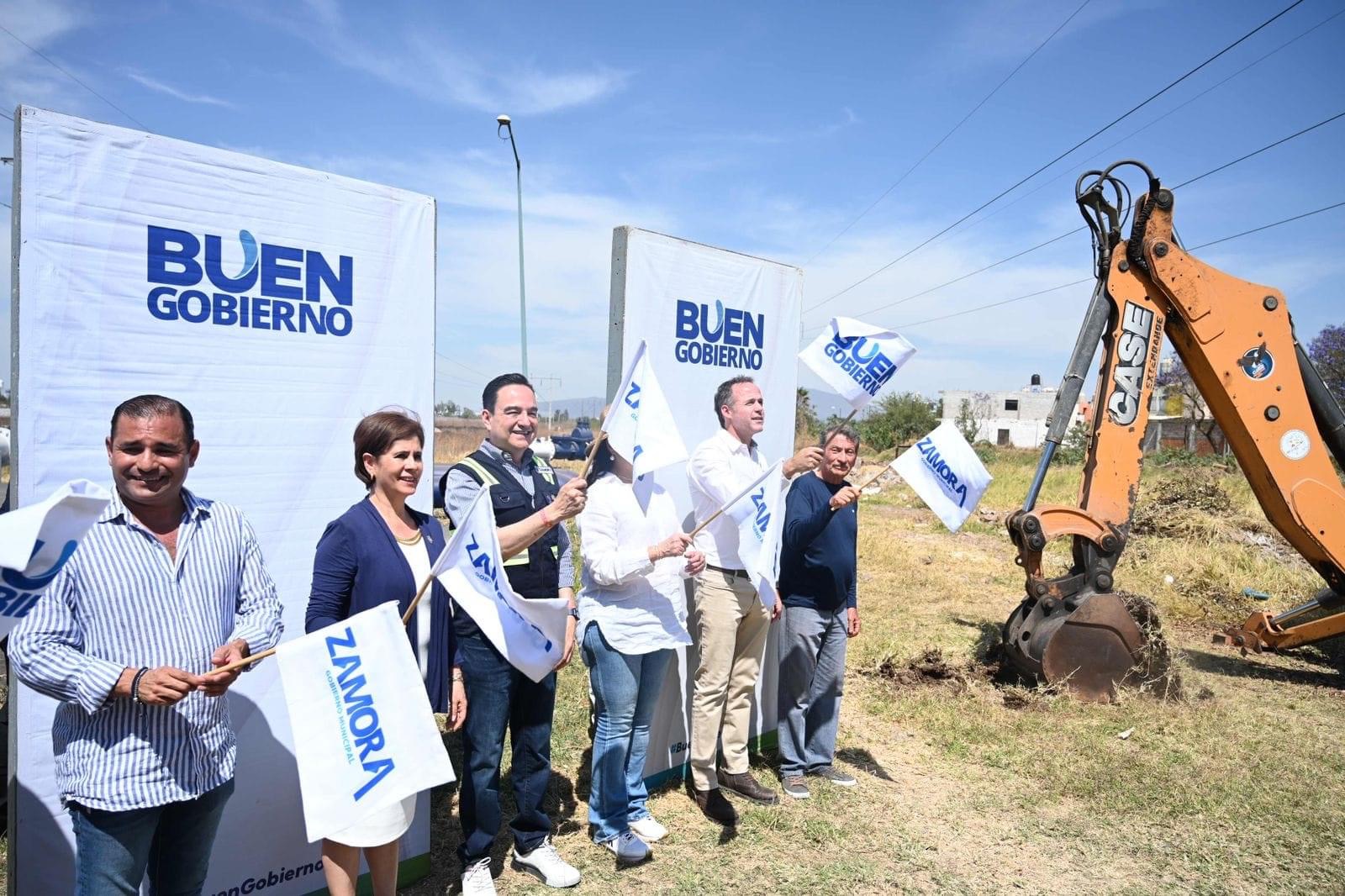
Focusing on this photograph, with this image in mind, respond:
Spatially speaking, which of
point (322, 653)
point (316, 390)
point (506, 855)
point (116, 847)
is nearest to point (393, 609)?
point (322, 653)

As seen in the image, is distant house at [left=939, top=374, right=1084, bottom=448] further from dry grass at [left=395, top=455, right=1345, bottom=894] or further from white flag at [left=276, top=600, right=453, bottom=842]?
white flag at [left=276, top=600, right=453, bottom=842]

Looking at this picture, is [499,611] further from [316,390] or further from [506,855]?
[506,855]

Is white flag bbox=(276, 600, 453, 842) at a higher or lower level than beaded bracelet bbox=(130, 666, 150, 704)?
lower

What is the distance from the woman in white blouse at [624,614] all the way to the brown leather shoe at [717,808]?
1.56ft

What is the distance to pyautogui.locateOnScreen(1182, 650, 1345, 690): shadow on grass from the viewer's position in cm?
677

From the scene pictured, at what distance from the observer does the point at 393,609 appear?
2506 mm

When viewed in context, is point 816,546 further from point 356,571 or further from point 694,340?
point 356,571

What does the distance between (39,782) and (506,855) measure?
6.15 feet

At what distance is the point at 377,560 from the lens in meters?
2.76

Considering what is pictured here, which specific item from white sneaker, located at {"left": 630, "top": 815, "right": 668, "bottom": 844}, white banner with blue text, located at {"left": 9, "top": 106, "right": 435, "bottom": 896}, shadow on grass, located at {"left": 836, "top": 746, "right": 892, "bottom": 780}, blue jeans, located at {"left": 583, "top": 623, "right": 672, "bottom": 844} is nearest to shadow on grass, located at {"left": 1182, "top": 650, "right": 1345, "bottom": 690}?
shadow on grass, located at {"left": 836, "top": 746, "right": 892, "bottom": 780}

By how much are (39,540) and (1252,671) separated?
8430mm

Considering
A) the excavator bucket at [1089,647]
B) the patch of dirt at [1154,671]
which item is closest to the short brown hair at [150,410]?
the excavator bucket at [1089,647]

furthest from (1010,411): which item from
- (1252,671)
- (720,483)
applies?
(720,483)

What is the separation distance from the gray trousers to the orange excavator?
2.03m
